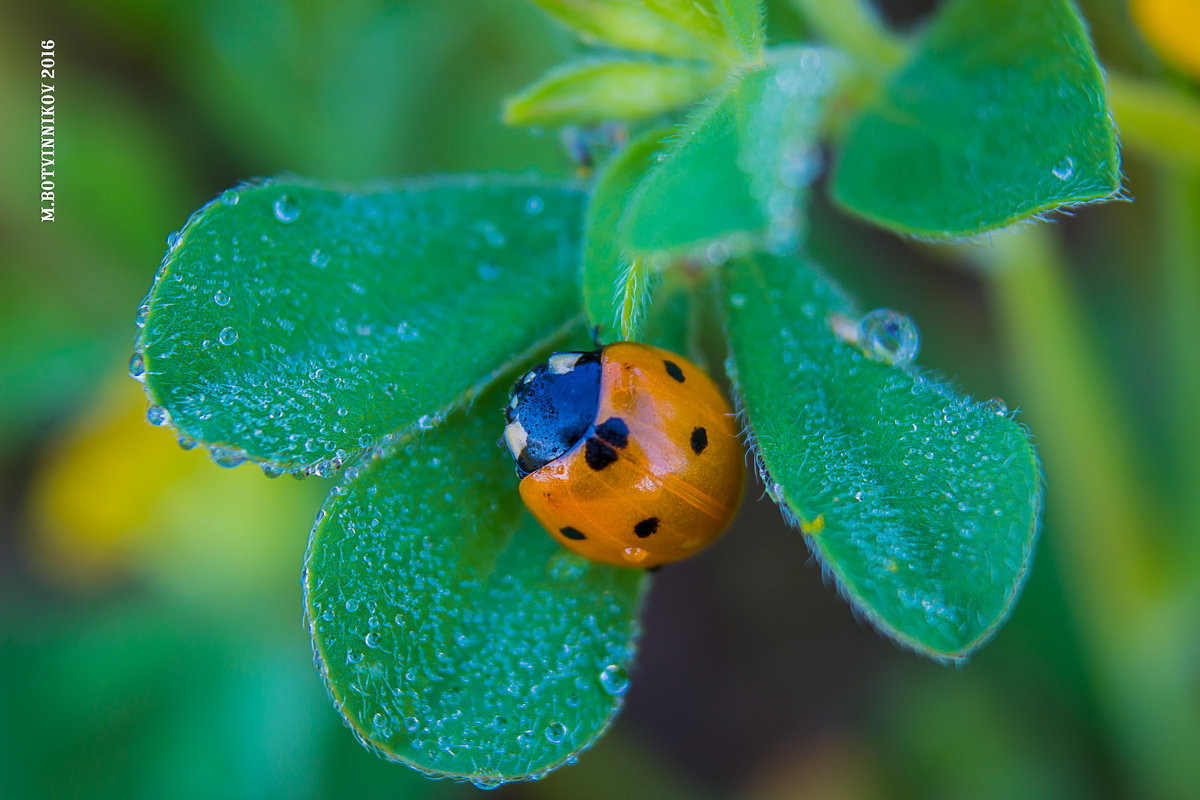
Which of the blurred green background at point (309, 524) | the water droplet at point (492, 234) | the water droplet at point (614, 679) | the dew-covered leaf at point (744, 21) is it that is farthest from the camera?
the blurred green background at point (309, 524)

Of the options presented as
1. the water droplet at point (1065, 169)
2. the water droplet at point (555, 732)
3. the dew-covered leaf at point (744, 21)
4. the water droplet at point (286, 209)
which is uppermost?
the dew-covered leaf at point (744, 21)

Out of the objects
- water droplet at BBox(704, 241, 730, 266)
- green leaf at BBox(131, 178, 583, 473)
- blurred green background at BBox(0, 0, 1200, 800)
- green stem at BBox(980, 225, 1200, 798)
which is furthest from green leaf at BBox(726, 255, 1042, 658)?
blurred green background at BBox(0, 0, 1200, 800)

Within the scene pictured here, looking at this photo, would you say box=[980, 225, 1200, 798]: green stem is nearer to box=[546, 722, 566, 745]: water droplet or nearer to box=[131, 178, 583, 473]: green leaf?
box=[131, 178, 583, 473]: green leaf

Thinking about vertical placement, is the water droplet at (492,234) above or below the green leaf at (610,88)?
below

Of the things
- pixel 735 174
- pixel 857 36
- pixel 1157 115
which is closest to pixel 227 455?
pixel 735 174

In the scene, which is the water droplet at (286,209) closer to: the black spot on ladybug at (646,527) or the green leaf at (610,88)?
the green leaf at (610,88)

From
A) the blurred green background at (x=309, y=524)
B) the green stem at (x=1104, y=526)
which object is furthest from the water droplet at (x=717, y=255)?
the blurred green background at (x=309, y=524)

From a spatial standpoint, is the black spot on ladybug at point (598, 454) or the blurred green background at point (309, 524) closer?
the black spot on ladybug at point (598, 454)
